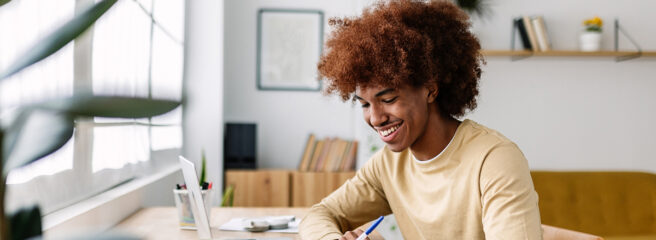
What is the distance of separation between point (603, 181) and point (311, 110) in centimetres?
199

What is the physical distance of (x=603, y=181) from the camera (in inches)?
117

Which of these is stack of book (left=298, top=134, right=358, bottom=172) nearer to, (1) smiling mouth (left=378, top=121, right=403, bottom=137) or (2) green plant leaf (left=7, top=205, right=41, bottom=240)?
(1) smiling mouth (left=378, top=121, right=403, bottom=137)

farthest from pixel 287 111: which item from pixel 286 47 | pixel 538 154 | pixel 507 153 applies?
pixel 507 153

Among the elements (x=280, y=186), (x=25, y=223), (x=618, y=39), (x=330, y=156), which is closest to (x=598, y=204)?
(x=618, y=39)

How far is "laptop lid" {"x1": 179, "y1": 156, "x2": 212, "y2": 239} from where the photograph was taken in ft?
4.43

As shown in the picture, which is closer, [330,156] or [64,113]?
[64,113]

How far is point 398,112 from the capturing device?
1281 mm

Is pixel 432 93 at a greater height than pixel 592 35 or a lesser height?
lesser

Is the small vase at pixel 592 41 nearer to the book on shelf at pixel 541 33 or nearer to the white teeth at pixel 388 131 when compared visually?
the book on shelf at pixel 541 33

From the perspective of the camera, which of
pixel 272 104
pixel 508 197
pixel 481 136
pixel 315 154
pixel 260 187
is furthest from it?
pixel 272 104

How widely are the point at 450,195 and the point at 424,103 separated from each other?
0.24m

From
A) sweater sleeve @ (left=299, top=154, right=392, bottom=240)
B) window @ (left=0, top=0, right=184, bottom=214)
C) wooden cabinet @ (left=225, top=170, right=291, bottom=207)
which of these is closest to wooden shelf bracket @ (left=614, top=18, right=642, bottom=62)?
wooden cabinet @ (left=225, top=170, right=291, bottom=207)

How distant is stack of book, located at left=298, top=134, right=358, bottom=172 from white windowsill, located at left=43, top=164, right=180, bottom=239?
5.25ft

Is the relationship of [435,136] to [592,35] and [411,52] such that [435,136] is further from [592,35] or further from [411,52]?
[592,35]
